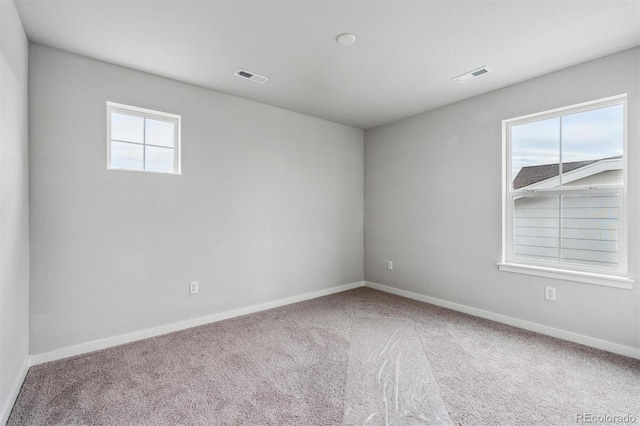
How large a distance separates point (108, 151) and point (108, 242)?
807mm

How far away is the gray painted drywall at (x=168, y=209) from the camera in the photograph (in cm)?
248

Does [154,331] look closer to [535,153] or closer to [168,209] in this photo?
[168,209]

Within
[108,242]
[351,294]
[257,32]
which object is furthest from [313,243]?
[257,32]

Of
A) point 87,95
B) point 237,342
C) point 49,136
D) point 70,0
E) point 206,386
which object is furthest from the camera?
point 237,342

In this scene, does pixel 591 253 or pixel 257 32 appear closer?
pixel 257 32

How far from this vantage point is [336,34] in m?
2.29

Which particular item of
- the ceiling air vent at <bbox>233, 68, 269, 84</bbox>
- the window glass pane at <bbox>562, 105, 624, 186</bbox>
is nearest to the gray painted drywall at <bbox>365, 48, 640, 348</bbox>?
the window glass pane at <bbox>562, 105, 624, 186</bbox>

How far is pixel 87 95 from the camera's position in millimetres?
2633

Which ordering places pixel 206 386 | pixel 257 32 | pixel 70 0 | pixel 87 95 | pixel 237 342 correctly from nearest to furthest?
pixel 70 0
pixel 206 386
pixel 257 32
pixel 87 95
pixel 237 342

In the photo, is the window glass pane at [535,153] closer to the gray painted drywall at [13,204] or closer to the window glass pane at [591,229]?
the window glass pane at [591,229]

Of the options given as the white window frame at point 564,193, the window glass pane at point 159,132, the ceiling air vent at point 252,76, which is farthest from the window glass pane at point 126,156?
the white window frame at point 564,193

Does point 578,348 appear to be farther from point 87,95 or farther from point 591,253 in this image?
point 87,95

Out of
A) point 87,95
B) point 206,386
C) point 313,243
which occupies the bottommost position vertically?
point 206,386

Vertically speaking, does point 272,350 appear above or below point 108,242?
below
